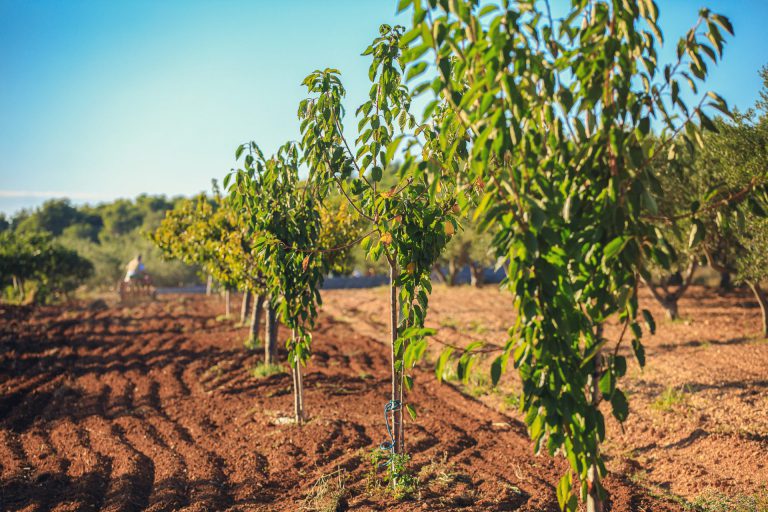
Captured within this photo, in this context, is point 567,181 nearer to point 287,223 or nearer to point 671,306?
point 287,223

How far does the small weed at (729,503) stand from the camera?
16.7 feet

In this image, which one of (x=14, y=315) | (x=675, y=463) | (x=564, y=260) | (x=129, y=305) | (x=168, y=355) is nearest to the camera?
(x=564, y=260)

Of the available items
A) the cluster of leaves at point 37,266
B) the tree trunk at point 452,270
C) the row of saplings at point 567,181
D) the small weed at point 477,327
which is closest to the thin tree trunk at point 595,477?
the row of saplings at point 567,181

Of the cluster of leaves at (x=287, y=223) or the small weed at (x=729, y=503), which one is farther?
the cluster of leaves at (x=287, y=223)

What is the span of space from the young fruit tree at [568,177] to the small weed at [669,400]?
6.31m

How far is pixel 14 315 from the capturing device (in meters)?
19.6

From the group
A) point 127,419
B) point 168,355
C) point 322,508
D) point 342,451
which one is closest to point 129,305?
point 168,355

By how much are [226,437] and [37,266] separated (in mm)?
20774

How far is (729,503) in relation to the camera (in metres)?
5.29

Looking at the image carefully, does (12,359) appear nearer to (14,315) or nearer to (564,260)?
(14,315)

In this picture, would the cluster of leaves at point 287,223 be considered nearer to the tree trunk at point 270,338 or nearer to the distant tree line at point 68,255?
the tree trunk at point 270,338

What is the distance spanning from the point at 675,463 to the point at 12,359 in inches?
592

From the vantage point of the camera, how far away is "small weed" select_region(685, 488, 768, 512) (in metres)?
5.10

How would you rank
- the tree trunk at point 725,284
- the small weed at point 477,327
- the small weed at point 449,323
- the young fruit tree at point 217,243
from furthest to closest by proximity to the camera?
the tree trunk at point 725,284
the small weed at point 449,323
the small weed at point 477,327
the young fruit tree at point 217,243
